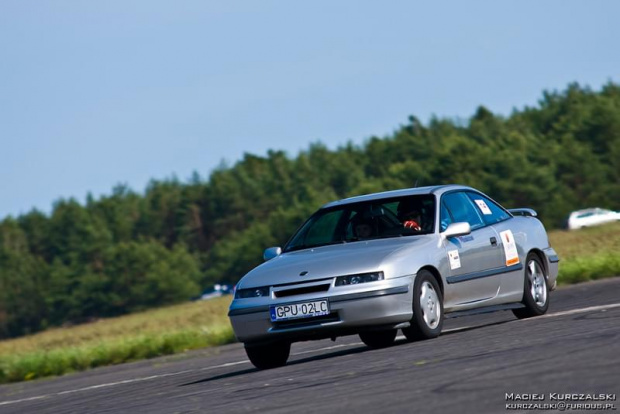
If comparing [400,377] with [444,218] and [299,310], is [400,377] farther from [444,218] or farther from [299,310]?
[444,218]

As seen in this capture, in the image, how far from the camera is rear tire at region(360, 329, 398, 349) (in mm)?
11914

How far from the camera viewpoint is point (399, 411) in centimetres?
677

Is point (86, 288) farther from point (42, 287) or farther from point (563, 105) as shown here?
point (563, 105)

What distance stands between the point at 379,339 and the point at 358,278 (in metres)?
1.36

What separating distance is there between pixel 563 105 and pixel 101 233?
52.7m

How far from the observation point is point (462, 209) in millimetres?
12602

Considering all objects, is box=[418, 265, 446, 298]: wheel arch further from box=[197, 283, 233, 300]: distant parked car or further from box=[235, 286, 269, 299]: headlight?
box=[197, 283, 233, 300]: distant parked car

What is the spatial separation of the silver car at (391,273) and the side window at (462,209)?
1cm

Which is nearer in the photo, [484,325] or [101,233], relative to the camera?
[484,325]

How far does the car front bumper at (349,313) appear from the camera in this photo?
1076 centimetres

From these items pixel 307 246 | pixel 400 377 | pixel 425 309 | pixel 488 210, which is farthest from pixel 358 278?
pixel 488 210

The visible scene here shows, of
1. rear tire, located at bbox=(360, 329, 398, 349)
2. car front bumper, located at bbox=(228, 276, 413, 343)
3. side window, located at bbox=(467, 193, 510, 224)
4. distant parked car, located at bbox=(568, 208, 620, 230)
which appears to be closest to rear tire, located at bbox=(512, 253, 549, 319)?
side window, located at bbox=(467, 193, 510, 224)

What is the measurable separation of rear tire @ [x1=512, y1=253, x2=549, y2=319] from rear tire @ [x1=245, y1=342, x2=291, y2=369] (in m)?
2.64

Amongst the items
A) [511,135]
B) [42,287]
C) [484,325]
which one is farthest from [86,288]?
[484,325]
